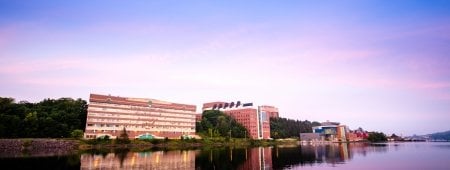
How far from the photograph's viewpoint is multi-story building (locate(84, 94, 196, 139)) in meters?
123

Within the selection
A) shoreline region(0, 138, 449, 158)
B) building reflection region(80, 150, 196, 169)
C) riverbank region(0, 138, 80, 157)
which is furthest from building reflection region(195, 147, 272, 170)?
riverbank region(0, 138, 80, 157)

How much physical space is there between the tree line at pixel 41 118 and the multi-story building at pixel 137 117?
587cm

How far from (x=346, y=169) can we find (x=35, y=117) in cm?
9101

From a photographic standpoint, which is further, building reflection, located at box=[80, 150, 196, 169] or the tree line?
the tree line

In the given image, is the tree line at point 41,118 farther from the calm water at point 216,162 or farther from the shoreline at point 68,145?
the calm water at point 216,162

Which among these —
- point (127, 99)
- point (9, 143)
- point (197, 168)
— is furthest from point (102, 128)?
point (197, 168)

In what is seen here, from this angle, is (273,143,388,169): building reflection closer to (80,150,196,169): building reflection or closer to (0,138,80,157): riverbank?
(80,150,196,169): building reflection

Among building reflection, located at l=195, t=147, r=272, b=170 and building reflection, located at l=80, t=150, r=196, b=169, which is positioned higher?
building reflection, located at l=80, t=150, r=196, b=169

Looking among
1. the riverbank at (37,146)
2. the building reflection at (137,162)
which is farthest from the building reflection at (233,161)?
the riverbank at (37,146)

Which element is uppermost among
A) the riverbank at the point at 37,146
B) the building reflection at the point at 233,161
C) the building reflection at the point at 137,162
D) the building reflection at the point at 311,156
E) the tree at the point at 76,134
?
the tree at the point at 76,134

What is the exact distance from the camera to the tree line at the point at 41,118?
301 ft

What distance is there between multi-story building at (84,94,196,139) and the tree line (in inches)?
231

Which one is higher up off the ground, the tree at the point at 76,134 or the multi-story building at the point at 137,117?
the multi-story building at the point at 137,117

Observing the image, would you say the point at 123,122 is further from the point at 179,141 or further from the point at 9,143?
the point at 9,143
